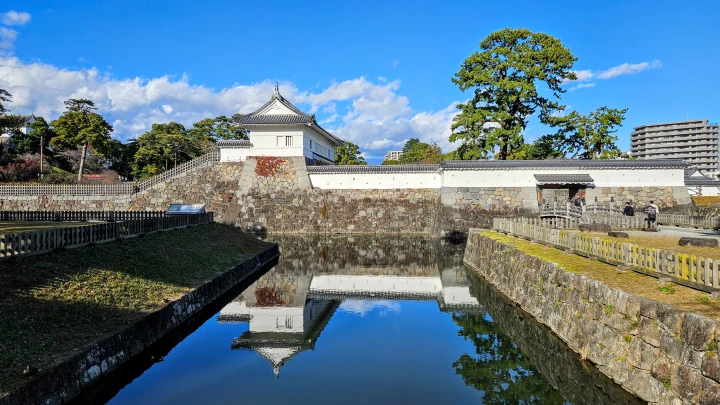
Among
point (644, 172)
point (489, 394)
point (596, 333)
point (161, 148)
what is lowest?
point (489, 394)

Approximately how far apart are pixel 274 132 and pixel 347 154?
74.5ft

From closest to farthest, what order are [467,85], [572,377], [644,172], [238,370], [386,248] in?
[572,377]
[238,370]
[386,248]
[644,172]
[467,85]

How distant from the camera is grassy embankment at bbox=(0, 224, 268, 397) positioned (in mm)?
6306

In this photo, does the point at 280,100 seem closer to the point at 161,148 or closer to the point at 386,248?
the point at 386,248

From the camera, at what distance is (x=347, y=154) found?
52.8m

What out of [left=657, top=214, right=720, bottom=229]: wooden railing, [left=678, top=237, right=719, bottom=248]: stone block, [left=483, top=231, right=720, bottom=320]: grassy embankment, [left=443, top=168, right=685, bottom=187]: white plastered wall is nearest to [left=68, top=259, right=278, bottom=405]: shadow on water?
[left=483, top=231, right=720, bottom=320]: grassy embankment

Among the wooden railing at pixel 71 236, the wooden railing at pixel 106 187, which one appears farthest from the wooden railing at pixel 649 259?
the wooden railing at pixel 106 187

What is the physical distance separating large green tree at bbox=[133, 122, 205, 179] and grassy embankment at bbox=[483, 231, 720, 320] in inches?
1451

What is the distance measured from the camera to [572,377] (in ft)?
24.8

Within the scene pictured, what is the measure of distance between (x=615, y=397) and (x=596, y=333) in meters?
1.26

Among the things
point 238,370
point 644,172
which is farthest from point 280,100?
point 238,370

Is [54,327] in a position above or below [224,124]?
below

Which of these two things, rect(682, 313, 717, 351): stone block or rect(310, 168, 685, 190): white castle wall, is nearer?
rect(682, 313, 717, 351): stone block

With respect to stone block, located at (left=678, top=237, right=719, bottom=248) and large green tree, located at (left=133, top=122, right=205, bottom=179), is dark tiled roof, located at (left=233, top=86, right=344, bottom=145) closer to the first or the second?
large green tree, located at (left=133, top=122, right=205, bottom=179)
